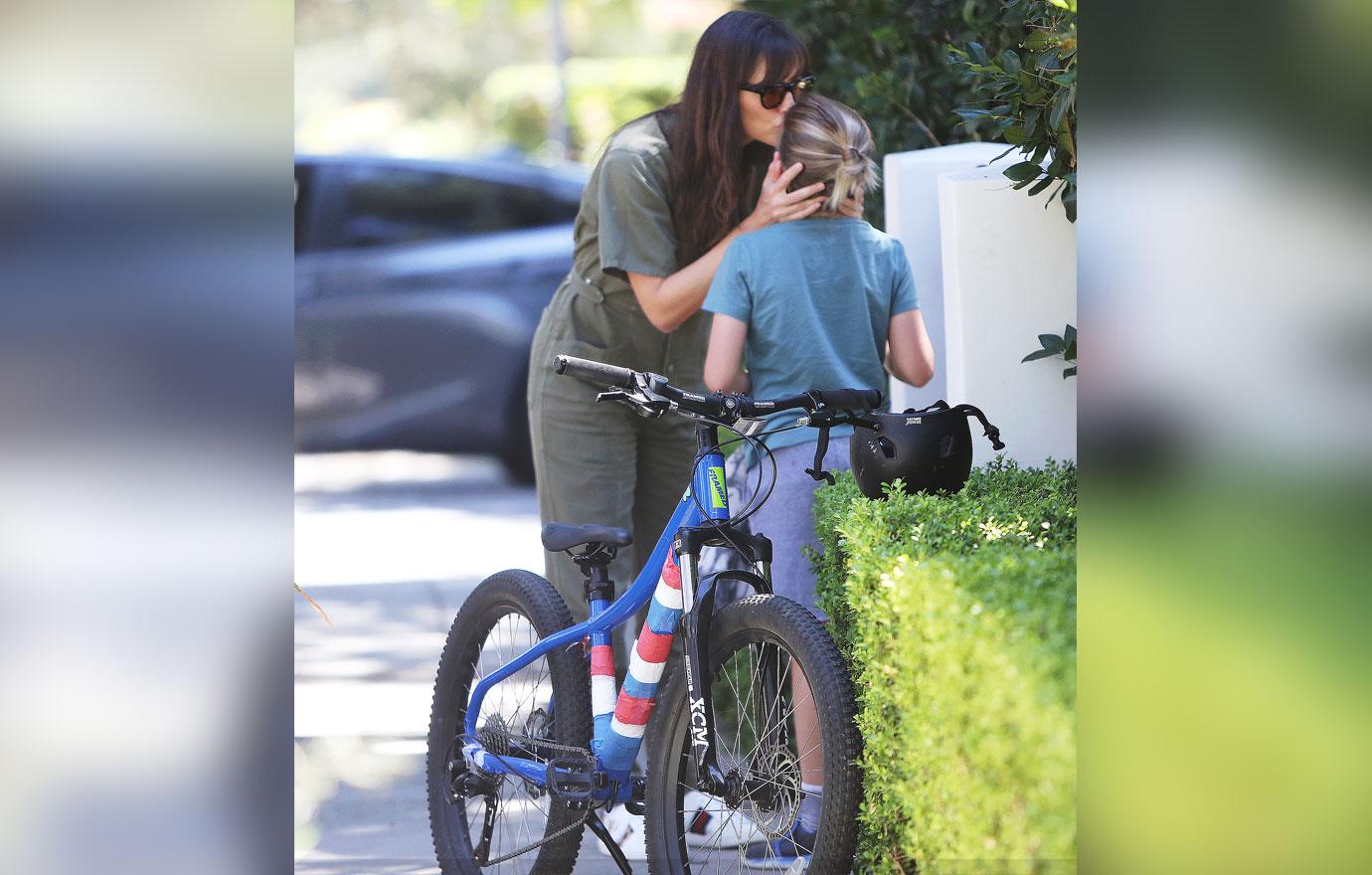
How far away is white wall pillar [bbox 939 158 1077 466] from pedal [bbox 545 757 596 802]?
1342 millimetres

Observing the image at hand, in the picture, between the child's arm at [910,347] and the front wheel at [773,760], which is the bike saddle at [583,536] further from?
the child's arm at [910,347]

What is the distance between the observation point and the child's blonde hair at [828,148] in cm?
360

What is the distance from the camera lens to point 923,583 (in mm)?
2625

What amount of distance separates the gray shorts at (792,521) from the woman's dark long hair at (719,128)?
65 centimetres

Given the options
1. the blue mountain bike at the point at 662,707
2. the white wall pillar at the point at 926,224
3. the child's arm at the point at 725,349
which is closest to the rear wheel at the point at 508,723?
the blue mountain bike at the point at 662,707

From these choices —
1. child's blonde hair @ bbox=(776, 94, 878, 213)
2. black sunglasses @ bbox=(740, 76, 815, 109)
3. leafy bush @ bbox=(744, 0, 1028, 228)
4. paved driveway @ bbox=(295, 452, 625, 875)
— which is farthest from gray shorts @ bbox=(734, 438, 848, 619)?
leafy bush @ bbox=(744, 0, 1028, 228)

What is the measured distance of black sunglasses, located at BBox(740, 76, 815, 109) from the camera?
3.78 metres

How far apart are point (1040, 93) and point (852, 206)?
18.6 inches

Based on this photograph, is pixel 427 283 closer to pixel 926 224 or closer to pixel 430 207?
pixel 430 207

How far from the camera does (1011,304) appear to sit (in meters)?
4.04
